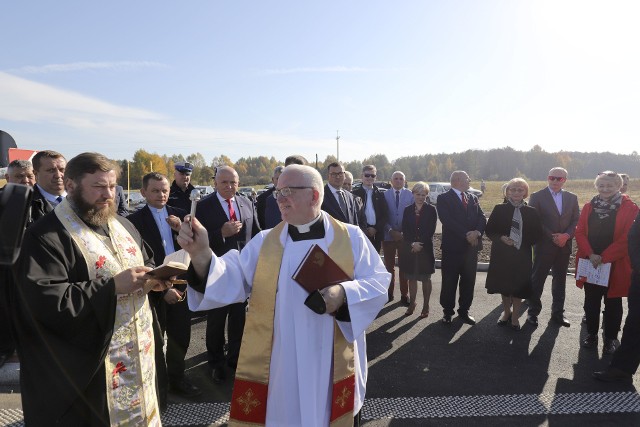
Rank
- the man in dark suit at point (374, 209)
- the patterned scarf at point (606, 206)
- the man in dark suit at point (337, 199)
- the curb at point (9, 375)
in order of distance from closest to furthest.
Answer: the curb at point (9, 375) → the patterned scarf at point (606, 206) → the man in dark suit at point (337, 199) → the man in dark suit at point (374, 209)

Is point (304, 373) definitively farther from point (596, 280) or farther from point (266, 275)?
point (596, 280)

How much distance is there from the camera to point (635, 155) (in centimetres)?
13688

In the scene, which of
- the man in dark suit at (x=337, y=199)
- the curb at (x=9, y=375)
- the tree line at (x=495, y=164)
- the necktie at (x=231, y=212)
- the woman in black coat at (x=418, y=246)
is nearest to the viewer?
the curb at (x=9, y=375)

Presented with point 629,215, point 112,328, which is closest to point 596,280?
point 629,215

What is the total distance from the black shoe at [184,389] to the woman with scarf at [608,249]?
4.67 metres

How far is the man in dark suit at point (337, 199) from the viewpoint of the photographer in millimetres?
5754

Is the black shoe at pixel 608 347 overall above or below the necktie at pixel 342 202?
below

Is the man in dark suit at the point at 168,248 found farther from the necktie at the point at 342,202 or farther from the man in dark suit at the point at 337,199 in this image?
the necktie at the point at 342,202

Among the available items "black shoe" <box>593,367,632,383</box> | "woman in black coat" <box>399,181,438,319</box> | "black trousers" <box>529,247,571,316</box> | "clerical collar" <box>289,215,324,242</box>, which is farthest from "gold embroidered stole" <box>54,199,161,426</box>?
"black trousers" <box>529,247,571,316</box>

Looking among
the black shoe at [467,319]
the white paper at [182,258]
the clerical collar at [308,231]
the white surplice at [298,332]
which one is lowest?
the black shoe at [467,319]

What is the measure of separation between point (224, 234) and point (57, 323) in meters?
2.58

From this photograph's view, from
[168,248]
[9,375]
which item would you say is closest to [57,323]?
[168,248]

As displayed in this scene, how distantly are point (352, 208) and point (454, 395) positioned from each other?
2.73m

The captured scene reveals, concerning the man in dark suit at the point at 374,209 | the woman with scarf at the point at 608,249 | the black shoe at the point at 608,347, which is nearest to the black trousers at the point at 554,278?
the woman with scarf at the point at 608,249
